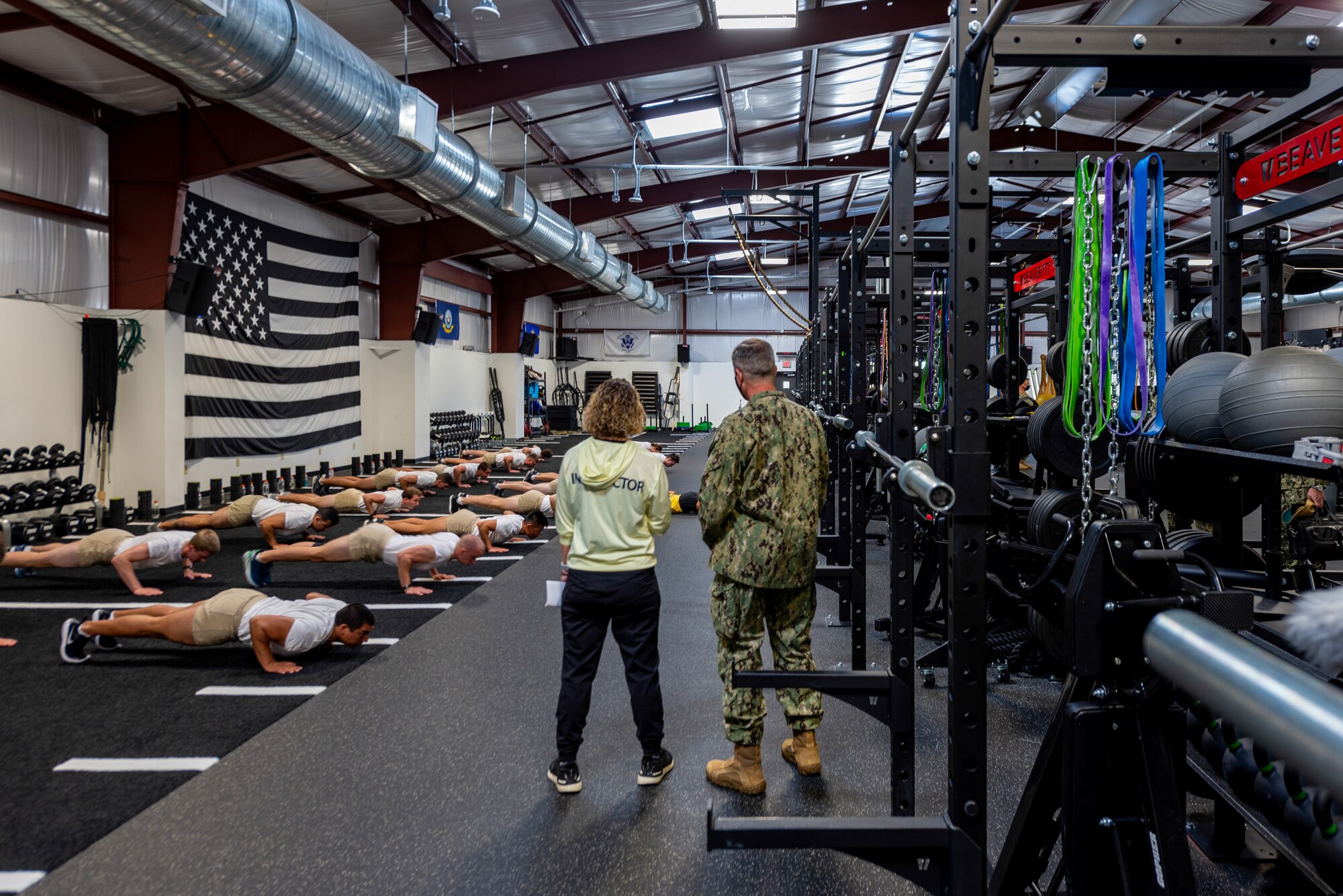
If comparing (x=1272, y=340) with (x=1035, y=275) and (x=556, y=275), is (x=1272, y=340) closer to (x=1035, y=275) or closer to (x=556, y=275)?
(x=1035, y=275)

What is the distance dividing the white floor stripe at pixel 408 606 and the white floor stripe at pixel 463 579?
0.58 metres

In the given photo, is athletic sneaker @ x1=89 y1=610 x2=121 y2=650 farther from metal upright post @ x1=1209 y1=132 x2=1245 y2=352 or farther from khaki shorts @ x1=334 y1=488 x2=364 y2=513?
metal upright post @ x1=1209 y1=132 x2=1245 y2=352

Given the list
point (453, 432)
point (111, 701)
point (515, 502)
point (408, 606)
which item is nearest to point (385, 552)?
point (408, 606)

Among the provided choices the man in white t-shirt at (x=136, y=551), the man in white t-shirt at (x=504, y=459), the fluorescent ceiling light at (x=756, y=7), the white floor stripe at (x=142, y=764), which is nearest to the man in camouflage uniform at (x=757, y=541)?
the white floor stripe at (x=142, y=764)

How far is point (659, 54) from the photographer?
23.1 ft

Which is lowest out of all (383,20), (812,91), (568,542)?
(568,542)

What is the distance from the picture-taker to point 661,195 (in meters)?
12.4

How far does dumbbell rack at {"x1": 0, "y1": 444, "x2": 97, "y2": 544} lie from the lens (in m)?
6.31

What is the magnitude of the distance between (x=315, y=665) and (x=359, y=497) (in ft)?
11.3

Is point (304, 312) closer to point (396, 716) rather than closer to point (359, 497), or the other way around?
point (359, 497)

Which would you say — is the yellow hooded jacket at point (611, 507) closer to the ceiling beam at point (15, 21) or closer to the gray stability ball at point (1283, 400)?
the gray stability ball at point (1283, 400)

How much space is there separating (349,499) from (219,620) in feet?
11.1

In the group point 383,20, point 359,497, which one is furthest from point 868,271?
point 359,497

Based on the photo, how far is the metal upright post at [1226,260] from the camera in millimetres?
2588
